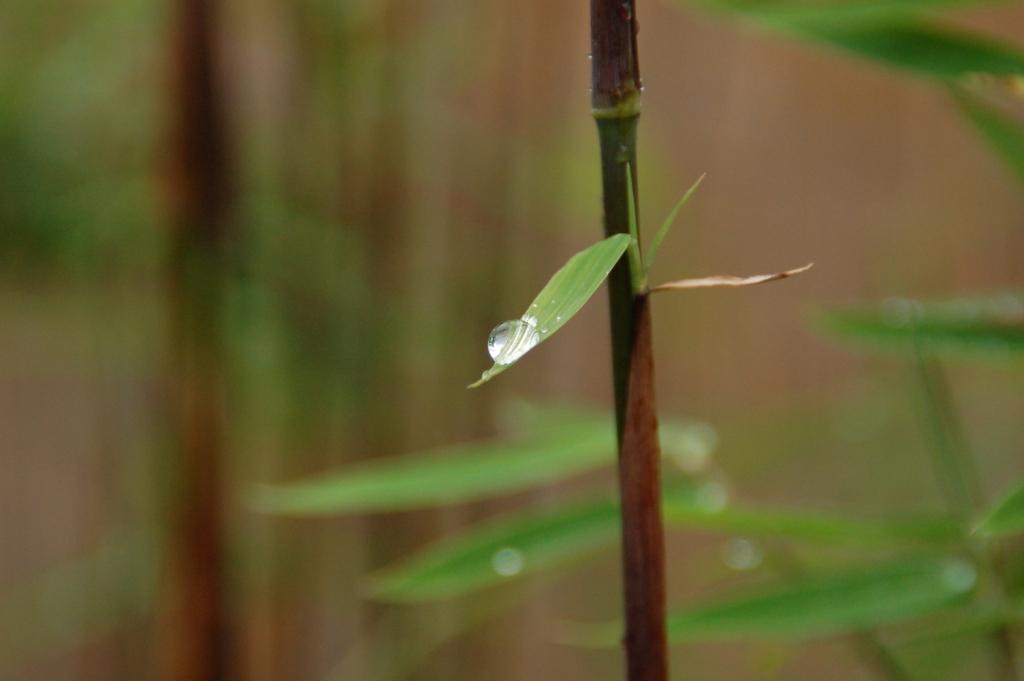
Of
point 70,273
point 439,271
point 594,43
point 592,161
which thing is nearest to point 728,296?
point 592,161

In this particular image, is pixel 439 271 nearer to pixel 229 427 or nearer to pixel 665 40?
pixel 229 427

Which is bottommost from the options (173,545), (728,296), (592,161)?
(173,545)

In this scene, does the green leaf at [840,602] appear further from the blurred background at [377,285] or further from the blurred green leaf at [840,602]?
the blurred background at [377,285]

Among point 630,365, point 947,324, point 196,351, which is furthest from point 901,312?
point 196,351

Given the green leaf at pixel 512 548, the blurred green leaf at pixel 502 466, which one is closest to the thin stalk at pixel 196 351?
the blurred green leaf at pixel 502 466

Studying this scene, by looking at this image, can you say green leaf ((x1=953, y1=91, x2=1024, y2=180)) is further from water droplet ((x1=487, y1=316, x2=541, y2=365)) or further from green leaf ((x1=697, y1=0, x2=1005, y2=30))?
water droplet ((x1=487, y1=316, x2=541, y2=365))
